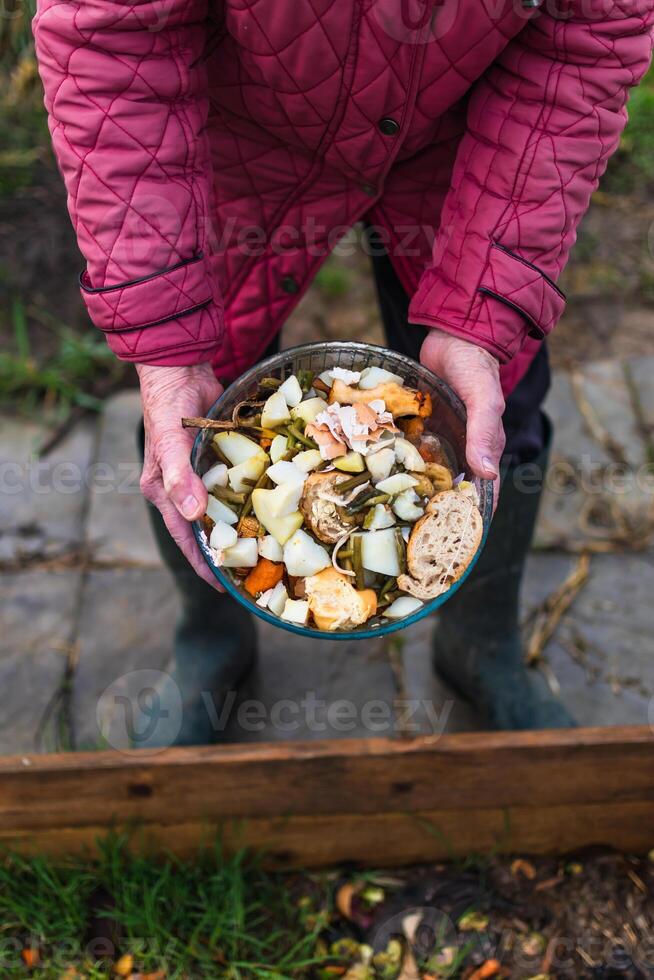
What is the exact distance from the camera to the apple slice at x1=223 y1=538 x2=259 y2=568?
1.07 m

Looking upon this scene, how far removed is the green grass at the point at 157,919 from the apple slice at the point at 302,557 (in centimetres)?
71

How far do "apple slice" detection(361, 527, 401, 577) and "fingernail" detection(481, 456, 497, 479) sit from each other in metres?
0.15

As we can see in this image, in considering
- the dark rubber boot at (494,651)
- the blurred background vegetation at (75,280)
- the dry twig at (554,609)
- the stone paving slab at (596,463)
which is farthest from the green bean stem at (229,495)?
the blurred background vegetation at (75,280)

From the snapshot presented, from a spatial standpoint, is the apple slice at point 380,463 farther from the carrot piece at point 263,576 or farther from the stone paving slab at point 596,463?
the stone paving slab at point 596,463

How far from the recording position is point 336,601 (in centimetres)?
105

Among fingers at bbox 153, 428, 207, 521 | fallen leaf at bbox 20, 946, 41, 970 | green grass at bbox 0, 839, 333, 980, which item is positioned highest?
fingers at bbox 153, 428, 207, 521

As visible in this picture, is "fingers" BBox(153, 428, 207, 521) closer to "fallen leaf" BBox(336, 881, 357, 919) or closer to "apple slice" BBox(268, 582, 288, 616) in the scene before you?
"apple slice" BBox(268, 582, 288, 616)

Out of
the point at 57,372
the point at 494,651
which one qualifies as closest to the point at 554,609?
the point at 494,651

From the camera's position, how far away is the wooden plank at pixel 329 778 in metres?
1.38

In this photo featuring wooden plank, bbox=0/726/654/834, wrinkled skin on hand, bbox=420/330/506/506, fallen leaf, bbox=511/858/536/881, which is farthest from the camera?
fallen leaf, bbox=511/858/536/881

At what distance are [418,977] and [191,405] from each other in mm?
1055

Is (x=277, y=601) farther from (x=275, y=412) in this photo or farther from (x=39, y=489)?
(x=39, y=489)

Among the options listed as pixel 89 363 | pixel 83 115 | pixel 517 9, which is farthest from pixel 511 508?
pixel 89 363

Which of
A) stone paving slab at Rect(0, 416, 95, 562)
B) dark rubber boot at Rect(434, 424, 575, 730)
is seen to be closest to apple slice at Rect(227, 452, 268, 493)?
dark rubber boot at Rect(434, 424, 575, 730)
